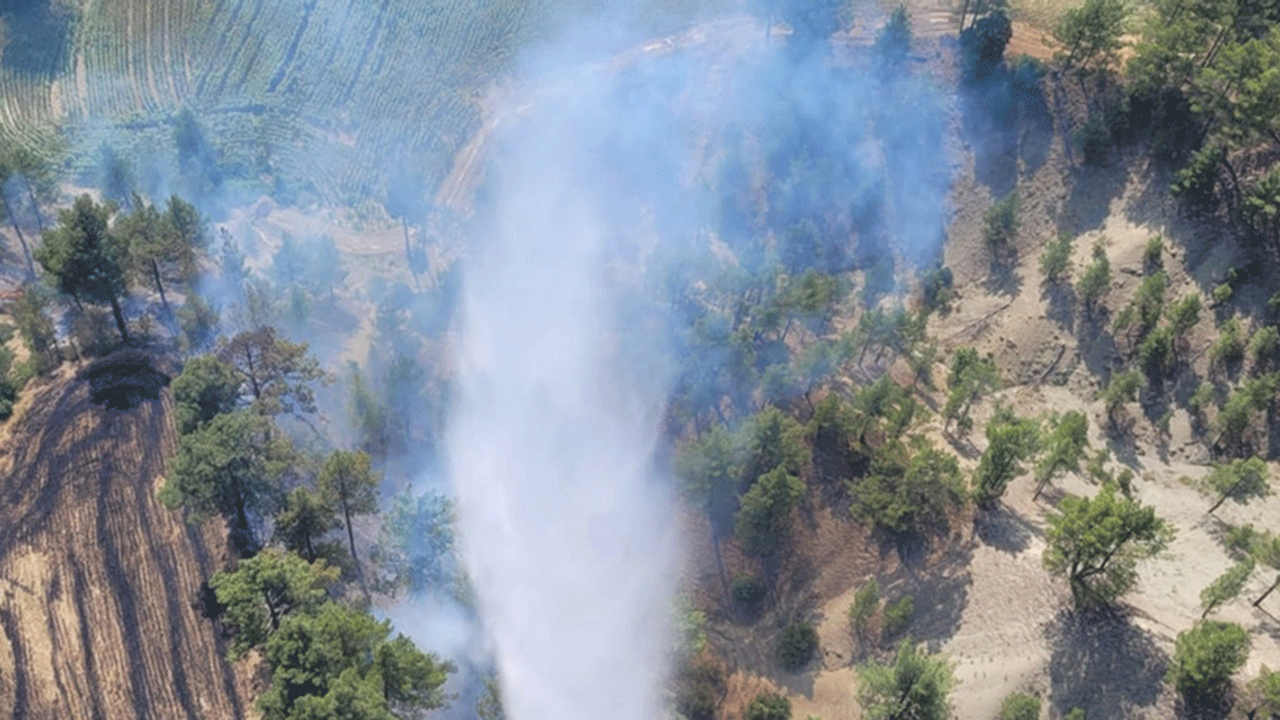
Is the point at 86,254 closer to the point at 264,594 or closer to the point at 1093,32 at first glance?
the point at 264,594

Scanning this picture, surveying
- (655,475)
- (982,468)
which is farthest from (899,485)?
(655,475)

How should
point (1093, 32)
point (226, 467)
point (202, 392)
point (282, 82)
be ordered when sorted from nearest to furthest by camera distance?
point (226, 467)
point (202, 392)
point (1093, 32)
point (282, 82)

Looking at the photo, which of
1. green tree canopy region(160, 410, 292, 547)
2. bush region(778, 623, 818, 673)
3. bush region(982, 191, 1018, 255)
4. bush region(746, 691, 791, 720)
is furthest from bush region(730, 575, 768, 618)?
bush region(982, 191, 1018, 255)

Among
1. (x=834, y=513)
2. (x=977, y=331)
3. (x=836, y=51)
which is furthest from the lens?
(x=836, y=51)

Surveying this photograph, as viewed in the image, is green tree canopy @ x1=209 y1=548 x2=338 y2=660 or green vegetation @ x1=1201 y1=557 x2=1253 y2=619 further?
green tree canopy @ x1=209 y1=548 x2=338 y2=660

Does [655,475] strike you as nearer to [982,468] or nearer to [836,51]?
[982,468]

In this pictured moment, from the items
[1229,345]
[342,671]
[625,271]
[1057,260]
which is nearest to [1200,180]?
[1057,260]

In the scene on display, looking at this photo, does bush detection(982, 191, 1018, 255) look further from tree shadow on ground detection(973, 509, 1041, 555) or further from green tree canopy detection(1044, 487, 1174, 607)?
green tree canopy detection(1044, 487, 1174, 607)
